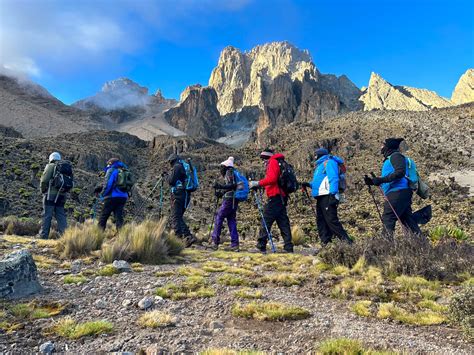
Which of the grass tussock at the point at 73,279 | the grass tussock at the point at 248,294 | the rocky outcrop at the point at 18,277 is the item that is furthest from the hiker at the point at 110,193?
the grass tussock at the point at 248,294

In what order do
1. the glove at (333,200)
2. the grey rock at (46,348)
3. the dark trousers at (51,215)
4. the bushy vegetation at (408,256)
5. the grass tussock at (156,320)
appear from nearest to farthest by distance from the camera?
the grey rock at (46,348) < the grass tussock at (156,320) < the bushy vegetation at (408,256) < the glove at (333,200) < the dark trousers at (51,215)

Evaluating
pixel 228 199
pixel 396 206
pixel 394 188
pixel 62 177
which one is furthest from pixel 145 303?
pixel 62 177

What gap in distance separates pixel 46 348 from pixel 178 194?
21.8 feet

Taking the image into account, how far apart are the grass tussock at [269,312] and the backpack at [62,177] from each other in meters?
7.63

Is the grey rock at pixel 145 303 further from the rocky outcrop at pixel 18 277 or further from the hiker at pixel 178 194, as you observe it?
the hiker at pixel 178 194

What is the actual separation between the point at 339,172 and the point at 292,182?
109 centimetres

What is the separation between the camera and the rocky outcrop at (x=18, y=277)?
4.65m

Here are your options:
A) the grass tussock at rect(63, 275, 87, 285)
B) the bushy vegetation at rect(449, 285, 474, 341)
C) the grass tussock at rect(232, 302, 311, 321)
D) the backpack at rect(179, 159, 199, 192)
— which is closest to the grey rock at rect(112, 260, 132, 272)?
the grass tussock at rect(63, 275, 87, 285)

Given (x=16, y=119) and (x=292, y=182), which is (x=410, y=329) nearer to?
(x=292, y=182)

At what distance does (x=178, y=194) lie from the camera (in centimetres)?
983

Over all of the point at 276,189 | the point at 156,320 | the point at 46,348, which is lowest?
the point at 46,348

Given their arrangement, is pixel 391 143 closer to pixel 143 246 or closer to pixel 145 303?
pixel 143 246

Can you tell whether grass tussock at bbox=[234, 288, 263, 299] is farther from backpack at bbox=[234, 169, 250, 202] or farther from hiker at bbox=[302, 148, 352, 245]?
backpack at bbox=[234, 169, 250, 202]

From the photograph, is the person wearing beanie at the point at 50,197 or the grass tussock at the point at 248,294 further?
the person wearing beanie at the point at 50,197
